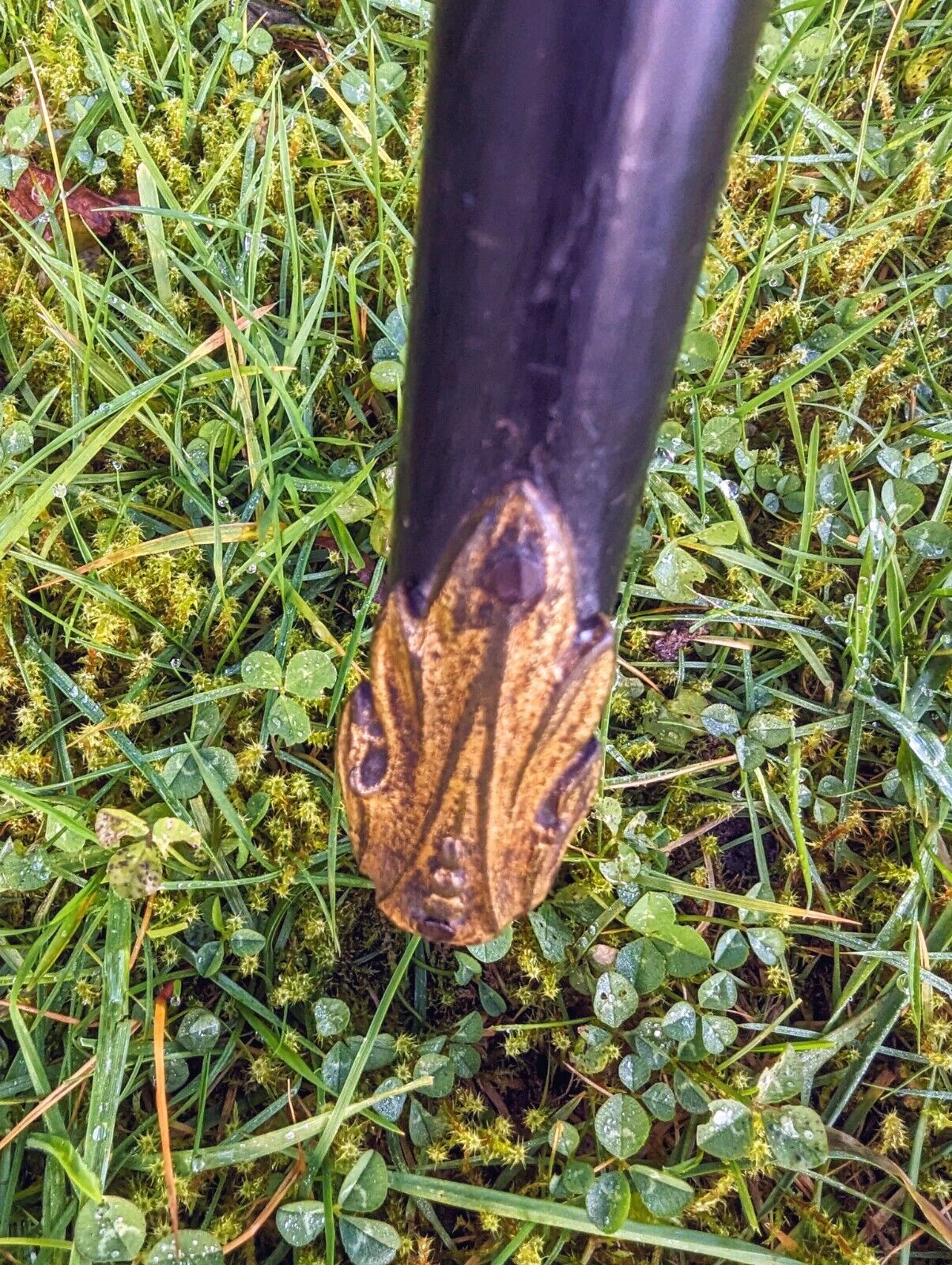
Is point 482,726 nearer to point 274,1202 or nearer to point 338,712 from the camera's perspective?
point 338,712

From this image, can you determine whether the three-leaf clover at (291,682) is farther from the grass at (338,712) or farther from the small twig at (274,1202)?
the small twig at (274,1202)

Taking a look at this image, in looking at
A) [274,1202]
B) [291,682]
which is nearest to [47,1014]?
[274,1202]

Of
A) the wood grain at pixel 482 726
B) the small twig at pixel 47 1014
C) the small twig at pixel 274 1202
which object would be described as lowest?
the small twig at pixel 274 1202

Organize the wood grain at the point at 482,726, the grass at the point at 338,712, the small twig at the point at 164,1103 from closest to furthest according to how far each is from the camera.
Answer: the wood grain at the point at 482,726 → the small twig at the point at 164,1103 → the grass at the point at 338,712

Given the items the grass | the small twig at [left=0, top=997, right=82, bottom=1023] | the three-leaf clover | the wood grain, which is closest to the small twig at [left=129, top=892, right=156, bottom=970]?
the grass

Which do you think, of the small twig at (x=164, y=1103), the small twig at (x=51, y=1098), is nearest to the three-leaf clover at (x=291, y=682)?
the small twig at (x=164, y=1103)

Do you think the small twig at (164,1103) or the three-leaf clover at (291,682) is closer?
the small twig at (164,1103)
